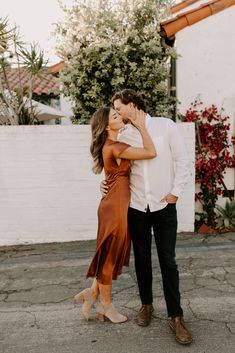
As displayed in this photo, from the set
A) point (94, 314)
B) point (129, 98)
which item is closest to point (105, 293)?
point (94, 314)

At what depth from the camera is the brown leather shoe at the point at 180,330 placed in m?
3.15

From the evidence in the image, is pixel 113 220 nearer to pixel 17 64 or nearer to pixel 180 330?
pixel 180 330

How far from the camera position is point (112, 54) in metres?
6.85

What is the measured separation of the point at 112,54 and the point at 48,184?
8.03ft

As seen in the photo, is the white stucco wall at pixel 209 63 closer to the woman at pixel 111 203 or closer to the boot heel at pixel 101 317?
the woman at pixel 111 203

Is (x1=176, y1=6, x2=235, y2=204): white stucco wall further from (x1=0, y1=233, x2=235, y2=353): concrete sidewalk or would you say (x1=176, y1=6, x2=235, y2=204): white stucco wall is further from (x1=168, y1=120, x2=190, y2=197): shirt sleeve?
(x1=168, y1=120, x2=190, y2=197): shirt sleeve

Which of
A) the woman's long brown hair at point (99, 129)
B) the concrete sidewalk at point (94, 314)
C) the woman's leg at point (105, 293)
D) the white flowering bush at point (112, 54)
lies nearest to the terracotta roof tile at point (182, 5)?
the white flowering bush at point (112, 54)

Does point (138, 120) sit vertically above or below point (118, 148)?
above

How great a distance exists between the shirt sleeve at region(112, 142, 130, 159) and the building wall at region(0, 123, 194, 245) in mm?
3147

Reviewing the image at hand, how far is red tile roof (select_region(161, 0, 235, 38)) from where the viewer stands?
22.7 feet

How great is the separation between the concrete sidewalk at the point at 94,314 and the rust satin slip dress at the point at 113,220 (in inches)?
20.6

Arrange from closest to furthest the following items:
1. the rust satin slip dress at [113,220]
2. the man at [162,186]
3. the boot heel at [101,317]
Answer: the man at [162,186] → the rust satin slip dress at [113,220] → the boot heel at [101,317]

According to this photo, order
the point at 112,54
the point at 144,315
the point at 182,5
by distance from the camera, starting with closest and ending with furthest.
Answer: the point at 144,315
the point at 112,54
the point at 182,5

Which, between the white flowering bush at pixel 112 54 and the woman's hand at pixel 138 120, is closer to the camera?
the woman's hand at pixel 138 120
